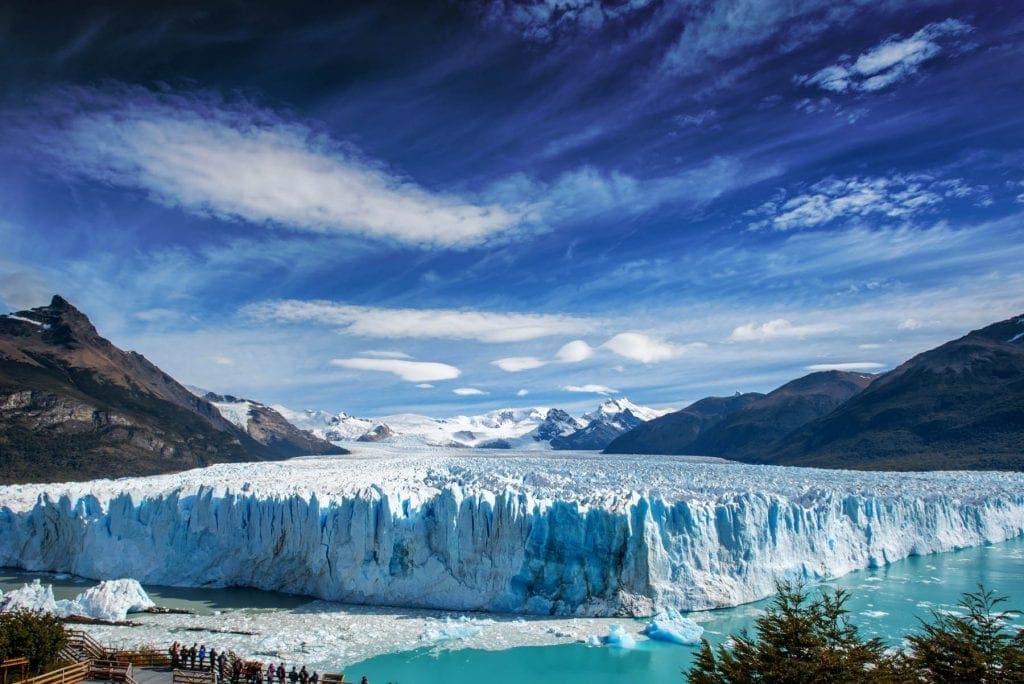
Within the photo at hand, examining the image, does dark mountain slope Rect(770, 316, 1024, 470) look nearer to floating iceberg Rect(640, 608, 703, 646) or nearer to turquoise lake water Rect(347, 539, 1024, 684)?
turquoise lake water Rect(347, 539, 1024, 684)

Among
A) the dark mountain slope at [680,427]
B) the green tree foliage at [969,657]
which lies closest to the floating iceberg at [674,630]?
the green tree foliage at [969,657]

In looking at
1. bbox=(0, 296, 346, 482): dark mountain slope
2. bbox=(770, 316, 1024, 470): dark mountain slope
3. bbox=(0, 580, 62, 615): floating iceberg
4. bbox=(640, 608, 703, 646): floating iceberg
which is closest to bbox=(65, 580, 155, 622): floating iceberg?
bbox=(0, 580, 62, 615): floating iceberg

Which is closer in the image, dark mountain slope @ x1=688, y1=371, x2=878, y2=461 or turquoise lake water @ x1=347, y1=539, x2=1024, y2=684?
turquoise lake water @ x1=347, y1=539, x2=1024, y2=684

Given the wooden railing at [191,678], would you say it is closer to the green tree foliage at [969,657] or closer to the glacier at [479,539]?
the glacier at [479,539]

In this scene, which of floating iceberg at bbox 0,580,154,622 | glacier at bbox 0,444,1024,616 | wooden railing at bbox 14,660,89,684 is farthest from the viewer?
glacier at bbox 0,444,1024,616

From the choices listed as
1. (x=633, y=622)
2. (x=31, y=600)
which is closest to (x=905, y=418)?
(x=633, y=622)

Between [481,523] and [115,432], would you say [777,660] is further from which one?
[115,432]

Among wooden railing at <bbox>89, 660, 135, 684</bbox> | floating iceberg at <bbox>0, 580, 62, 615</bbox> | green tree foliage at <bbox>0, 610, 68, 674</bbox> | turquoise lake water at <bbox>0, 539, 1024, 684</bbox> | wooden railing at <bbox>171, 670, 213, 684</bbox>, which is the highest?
green tree foliage at <bbox>0, 610, 68, 674</bbox>

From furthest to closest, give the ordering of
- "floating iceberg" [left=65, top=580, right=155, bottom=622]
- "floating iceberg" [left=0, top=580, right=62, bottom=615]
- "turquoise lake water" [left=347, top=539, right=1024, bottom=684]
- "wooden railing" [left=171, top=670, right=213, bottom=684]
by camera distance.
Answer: "floating iceberg" [left=65, top=580, right=155, bottom=622] < "floating iceberg" [left=0, top=580, right=62, bottom=615] < "turquoise lake water" [left=347, top=539, right=1024, bottom=684] < "wooden railing" [left=171, top=670, right=213, bottom=684]

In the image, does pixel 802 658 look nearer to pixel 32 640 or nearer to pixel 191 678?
pixel 191 678
